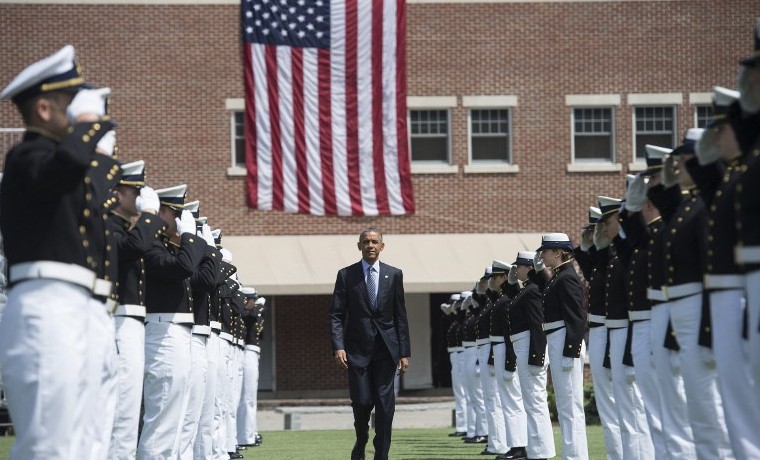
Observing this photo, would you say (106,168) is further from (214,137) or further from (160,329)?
(214,137)

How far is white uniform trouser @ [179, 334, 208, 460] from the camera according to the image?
11.9 meters

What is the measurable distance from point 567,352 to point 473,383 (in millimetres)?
9618

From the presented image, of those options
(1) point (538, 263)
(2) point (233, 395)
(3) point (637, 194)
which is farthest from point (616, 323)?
(2) point (233, 395)

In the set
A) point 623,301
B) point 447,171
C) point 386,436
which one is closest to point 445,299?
point 447,171

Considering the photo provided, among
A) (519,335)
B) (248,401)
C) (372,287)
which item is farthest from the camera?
(248,401)

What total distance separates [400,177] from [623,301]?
2199 centimetres

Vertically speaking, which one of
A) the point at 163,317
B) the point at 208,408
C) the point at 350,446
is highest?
the point at 163,317

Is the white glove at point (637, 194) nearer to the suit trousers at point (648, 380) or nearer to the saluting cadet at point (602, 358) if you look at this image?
the suit trousers at point (648, 380)

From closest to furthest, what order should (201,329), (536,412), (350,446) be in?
(201,329), (536,412), (350,446)

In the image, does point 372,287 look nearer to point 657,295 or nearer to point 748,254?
point 657,295

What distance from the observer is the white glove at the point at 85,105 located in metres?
6.82

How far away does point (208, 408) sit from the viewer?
13648mm

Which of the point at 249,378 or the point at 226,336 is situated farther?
the point at 249,378

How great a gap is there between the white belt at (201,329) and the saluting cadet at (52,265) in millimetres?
5429
